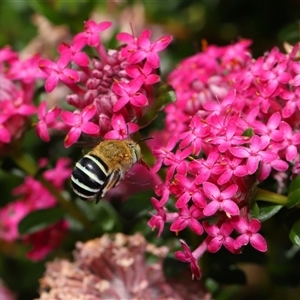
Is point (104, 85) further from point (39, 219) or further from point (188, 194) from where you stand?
point (39, 219)

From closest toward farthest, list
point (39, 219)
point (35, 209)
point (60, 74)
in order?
point (60, 74)
point (39, 219)
point (35, 209)

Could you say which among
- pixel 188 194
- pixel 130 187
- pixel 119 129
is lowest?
pixel 130 187

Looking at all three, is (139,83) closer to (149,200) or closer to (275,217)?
(149,200)

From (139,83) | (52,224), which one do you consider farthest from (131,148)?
(52,224)

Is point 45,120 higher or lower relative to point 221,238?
higher

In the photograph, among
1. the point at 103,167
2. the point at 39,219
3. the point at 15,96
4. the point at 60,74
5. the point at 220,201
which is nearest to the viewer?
the point at 220,201

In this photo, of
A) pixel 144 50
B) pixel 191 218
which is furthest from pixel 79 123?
pixel 191 218
